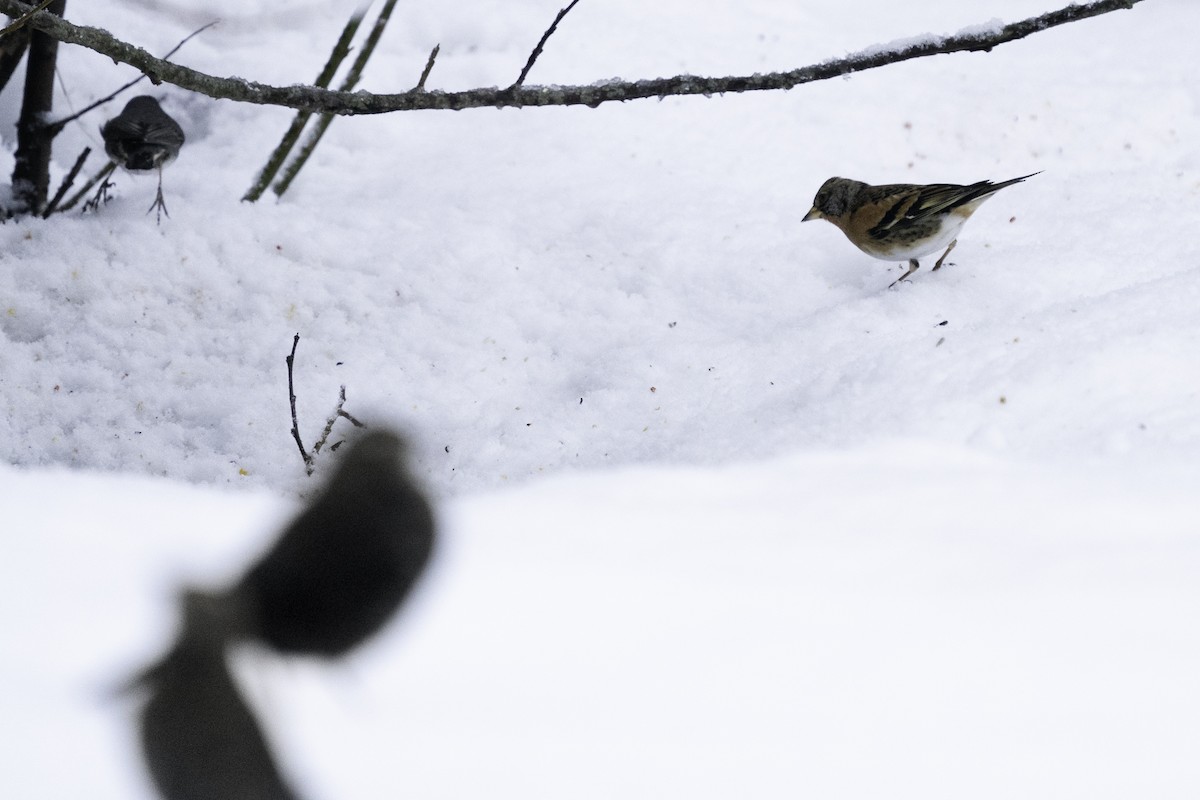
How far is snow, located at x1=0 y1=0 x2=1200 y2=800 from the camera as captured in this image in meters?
1.45

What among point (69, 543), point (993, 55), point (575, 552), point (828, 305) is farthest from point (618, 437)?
point (993, 55)

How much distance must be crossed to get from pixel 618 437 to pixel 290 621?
0.99 metres

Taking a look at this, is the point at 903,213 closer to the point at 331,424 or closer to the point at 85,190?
the point at 331,424

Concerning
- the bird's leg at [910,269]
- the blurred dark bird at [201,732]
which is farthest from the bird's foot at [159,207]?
the bird's leg at [910,269]

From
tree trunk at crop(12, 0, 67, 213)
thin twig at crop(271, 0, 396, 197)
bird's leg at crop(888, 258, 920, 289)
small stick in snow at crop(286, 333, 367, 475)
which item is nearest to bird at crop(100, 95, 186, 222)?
tree trunk at crop(12, 0, 67, 213)

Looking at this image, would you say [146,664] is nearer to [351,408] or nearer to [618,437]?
[351,408]

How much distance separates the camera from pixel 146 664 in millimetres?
1578

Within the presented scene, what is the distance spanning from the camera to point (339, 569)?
6.33 feet

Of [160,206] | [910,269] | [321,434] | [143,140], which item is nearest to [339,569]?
[321,434]

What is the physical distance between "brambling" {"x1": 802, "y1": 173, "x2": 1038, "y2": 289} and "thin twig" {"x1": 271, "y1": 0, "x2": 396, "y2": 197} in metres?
1.50

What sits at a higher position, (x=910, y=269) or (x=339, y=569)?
(x=339, y=569)

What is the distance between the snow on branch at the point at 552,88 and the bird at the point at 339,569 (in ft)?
2.88

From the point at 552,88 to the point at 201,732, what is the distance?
1222mm

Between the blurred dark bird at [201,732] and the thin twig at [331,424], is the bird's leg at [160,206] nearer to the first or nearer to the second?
the thin twig at [331,424]
